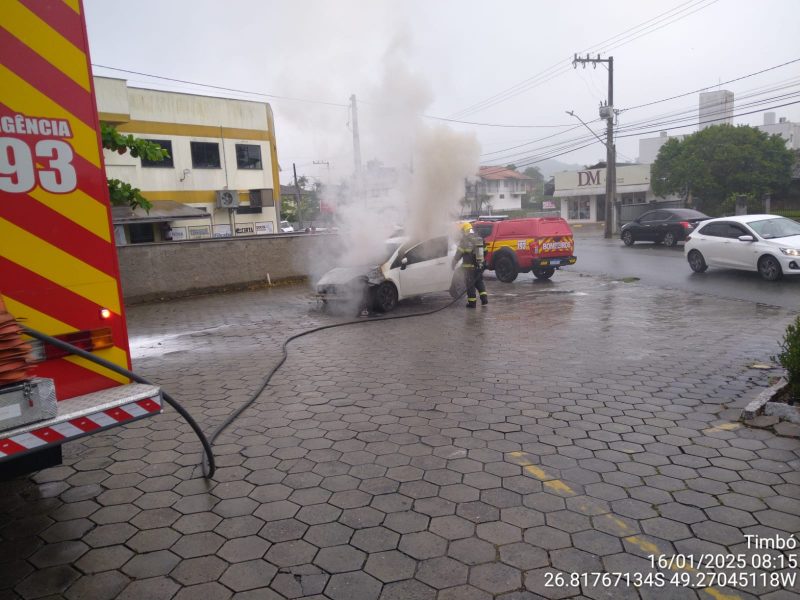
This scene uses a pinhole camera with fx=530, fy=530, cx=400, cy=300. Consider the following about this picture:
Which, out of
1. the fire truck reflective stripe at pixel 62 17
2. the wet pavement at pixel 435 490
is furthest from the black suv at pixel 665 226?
the fire truck reflective stripe at pixel 62 17

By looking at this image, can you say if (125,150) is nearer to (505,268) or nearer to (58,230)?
(58,230)

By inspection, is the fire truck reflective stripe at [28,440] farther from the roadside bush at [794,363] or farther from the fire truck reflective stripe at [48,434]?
the roadside bush at [794,363]

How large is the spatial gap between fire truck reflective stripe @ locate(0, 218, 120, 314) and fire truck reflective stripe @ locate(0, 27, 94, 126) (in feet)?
2.50

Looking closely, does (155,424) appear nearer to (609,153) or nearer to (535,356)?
(535,356)

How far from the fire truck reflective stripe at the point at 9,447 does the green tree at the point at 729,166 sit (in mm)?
37711

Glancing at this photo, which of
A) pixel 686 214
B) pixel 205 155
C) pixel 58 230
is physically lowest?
pixel 686 214

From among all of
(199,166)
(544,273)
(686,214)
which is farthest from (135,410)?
(199,166)

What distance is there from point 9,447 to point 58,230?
4.10 ft

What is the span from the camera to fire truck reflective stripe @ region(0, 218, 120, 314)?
2.88m

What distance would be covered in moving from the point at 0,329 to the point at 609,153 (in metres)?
32.3

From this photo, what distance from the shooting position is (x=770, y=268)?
12500 millimetres

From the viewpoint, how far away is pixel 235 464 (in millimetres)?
4188

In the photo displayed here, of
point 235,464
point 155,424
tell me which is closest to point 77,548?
point 235,464

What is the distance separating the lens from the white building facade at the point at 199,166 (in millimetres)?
24547
